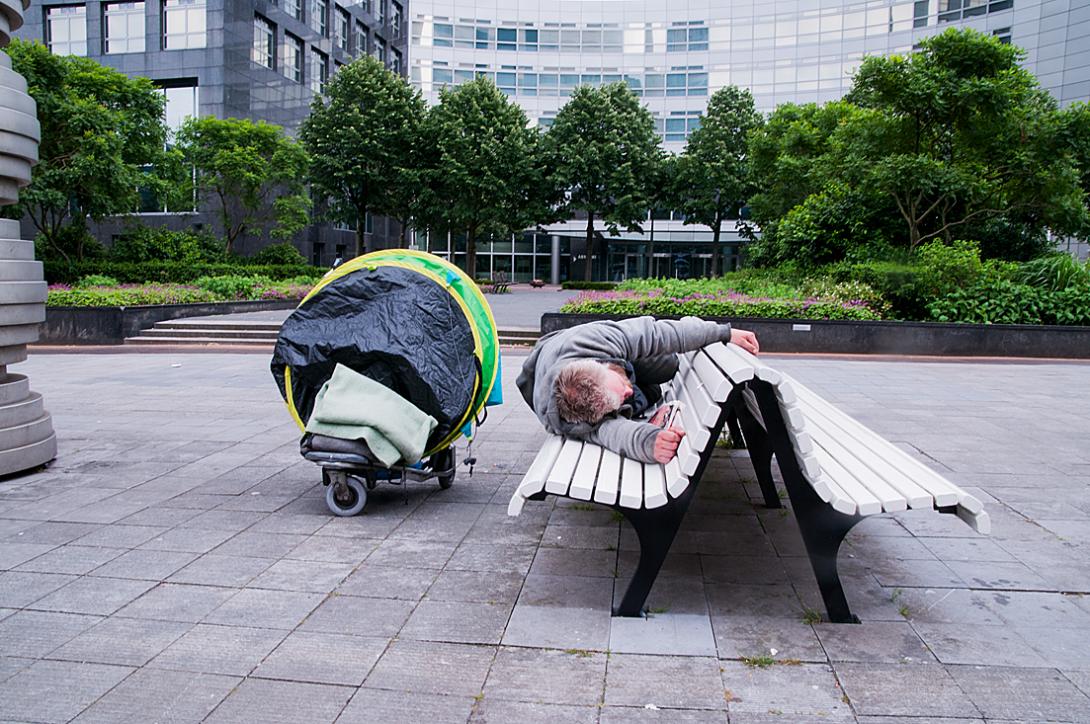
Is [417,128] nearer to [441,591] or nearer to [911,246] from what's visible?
[911,246]

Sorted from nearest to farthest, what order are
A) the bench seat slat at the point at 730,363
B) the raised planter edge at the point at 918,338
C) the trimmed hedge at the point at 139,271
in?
the bench seat slat at the point at 730,363 < the raised planter edge at the point at 918,338 < the trimmed hedge at the point at 139,271

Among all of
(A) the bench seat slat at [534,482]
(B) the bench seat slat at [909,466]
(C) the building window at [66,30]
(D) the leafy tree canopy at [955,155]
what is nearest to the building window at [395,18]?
(C) the building window at [66,30]

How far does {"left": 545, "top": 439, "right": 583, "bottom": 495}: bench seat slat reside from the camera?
3383 mm

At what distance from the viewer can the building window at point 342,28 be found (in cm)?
4719

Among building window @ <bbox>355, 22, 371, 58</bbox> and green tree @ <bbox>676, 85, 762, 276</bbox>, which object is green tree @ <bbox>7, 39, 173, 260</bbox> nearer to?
building window @ <bbox>355, 22, 371, 58</bbox>

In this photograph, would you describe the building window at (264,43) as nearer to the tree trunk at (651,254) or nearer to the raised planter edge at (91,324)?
the tree trunk at (651,254)

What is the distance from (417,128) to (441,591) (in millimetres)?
37058

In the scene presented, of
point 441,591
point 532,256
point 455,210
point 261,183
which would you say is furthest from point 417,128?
point 441,591

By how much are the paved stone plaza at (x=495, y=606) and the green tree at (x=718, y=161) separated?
1532 inches

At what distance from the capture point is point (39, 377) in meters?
11.4

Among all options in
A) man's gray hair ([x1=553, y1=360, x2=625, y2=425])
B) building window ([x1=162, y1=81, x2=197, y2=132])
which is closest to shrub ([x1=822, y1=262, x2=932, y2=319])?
man's gray hair ([x1=553, y1=360, x2=625, y2=425])

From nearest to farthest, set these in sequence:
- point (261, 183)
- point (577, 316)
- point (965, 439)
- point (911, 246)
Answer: point (965, 439)
point (577, 316)
point (911, 246)
point (261, 183)

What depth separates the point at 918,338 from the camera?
15.1 meters

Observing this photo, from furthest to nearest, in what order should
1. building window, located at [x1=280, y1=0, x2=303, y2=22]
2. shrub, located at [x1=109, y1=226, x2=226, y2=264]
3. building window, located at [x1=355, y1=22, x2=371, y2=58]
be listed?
1. building window, located at [x1=355, y1=22, x2=371, y2=58]
2. building window, located at [x1=280, y1=0, x2=303, y2=22]
3. shrub, located at [x1=109, y1=226, x2=226, y2=264]
